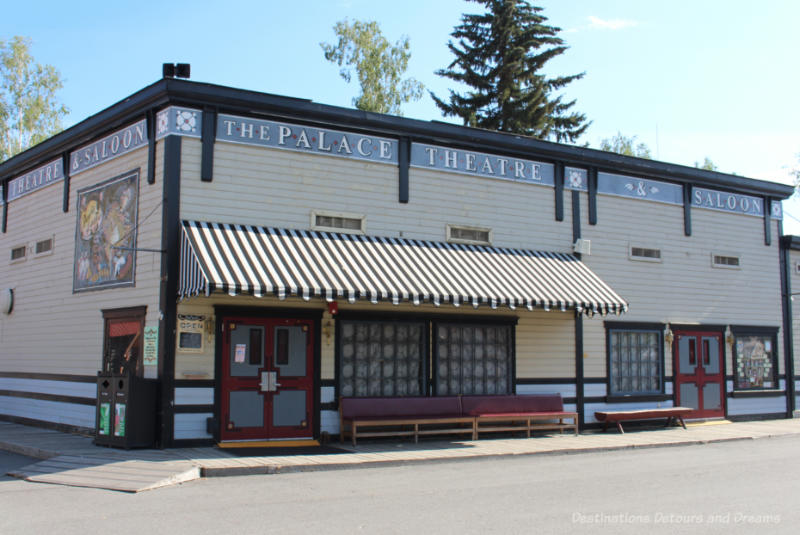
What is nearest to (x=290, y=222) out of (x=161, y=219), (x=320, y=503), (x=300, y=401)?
(x=161, y=219)

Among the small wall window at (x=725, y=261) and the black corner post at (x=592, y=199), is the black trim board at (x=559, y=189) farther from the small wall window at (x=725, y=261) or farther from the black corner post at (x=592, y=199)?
the small wall window at (x=725, y=261)

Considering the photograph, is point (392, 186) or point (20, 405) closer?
point (392, 186)

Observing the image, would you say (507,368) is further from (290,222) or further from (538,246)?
(290,222)

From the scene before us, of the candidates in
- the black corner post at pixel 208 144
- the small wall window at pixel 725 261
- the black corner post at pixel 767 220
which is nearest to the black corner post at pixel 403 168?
the black corner post at pixel 208 144

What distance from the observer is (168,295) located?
12.6 metres

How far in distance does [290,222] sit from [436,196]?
124 inches

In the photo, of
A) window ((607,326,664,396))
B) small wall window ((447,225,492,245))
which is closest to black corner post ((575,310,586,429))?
window ((607,326,664,396))

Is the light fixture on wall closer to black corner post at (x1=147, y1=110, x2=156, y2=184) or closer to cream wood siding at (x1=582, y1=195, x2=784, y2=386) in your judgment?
cream wood siding at (x1=582, y1=195, x2=784, y2=386)

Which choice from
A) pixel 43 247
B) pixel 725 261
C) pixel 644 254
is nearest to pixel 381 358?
pixel 644 254

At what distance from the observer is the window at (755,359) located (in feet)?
63.0

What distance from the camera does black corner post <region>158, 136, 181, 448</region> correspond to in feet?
41.0

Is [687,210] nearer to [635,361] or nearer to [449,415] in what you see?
[635,361]

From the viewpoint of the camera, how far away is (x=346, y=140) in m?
14.7

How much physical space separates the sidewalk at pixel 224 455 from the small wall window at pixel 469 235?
3919mm
